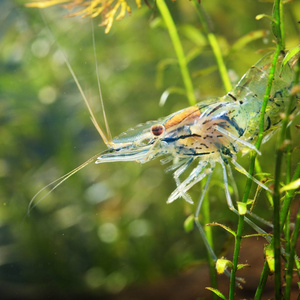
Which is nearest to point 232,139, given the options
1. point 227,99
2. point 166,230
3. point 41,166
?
point 227,99

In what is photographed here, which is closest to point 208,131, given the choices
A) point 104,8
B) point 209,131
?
point 209,131

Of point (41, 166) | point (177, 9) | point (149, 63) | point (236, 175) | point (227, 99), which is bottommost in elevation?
point (236, 175)

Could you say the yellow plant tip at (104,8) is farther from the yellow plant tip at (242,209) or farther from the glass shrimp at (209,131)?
the yellow plant tip at (242,209)

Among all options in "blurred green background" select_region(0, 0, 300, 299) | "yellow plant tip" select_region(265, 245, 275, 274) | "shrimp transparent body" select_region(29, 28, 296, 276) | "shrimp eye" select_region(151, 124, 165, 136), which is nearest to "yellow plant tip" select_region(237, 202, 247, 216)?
"yellow plant tip" select_region(265, 245, 275, 274)

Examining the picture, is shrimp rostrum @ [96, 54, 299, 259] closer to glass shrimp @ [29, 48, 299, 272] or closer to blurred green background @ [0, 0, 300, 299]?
glass shrimp @ [29, 48, 299, 272]

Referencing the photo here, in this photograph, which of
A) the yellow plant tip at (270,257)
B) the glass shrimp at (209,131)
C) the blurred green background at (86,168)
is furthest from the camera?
the blurred green background at (86,168)

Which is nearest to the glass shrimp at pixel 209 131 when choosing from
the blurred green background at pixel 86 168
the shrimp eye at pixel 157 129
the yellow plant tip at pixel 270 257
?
the shrimp eye at pixel 157 129

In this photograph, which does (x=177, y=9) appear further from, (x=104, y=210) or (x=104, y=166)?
(x=104, y=210)

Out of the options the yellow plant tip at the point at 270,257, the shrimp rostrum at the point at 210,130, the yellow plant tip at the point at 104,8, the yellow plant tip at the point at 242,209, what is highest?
the yellow plant tip at the point at 104,8
